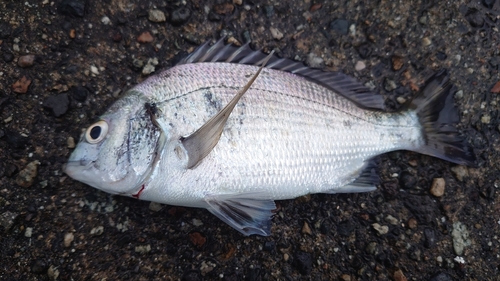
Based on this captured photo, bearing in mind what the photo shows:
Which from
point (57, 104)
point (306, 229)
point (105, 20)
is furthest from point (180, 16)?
point (306, 229)

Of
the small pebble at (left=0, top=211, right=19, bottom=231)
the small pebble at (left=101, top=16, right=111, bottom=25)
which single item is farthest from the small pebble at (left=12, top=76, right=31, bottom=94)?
the small pebble at (left=0, top=211, right=19, bottom=231)

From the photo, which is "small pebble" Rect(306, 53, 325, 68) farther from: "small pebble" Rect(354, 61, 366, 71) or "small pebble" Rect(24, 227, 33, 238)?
"small pebble" Rect(24, 227, 33, 238)

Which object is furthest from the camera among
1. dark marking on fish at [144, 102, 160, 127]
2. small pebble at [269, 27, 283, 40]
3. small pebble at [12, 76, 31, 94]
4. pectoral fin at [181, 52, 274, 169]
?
small pebble at [269, 27, 283, 40]

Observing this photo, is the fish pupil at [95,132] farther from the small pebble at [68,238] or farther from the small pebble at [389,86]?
the small pebble at [389,86]

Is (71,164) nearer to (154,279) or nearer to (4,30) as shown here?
(154,279)

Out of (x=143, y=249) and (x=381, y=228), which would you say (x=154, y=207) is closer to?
(x=143, y=249)

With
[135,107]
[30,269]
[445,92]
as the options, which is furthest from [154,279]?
[445,92]
